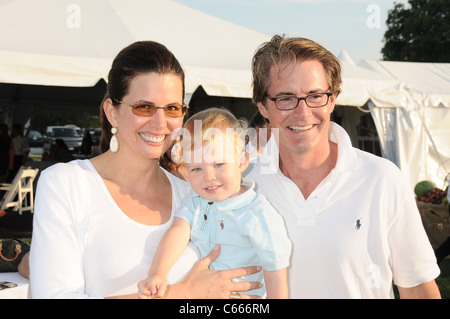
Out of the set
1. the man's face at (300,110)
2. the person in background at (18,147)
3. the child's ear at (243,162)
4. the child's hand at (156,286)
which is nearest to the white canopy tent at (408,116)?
the man's face at (300,110)

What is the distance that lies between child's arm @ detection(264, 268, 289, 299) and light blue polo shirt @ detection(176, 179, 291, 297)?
1.0 inches

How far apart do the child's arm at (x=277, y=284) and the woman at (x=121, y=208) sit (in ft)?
0.29

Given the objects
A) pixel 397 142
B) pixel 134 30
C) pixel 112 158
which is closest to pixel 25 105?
pixel 134 30

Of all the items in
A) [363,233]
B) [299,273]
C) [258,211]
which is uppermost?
[258,211]

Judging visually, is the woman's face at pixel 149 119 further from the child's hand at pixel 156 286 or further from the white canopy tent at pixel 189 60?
the white canopy tent at pixel 189 60

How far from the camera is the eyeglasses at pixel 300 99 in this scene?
85.9 inches

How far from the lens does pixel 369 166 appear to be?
2139mm

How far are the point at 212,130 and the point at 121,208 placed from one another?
46 centimetres

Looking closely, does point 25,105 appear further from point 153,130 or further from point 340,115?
point 153,130

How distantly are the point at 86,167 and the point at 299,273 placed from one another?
3.16 feet

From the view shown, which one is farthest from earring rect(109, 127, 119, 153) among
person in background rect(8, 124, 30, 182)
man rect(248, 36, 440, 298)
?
person in background rect(8, 124, 30, 182)

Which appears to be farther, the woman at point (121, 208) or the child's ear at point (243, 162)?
the child's ear at point (243, 162)

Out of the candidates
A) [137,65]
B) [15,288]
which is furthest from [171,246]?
[15,288]

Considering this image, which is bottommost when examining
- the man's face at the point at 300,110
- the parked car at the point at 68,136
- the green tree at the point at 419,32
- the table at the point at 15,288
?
the table at the point at 15,288
